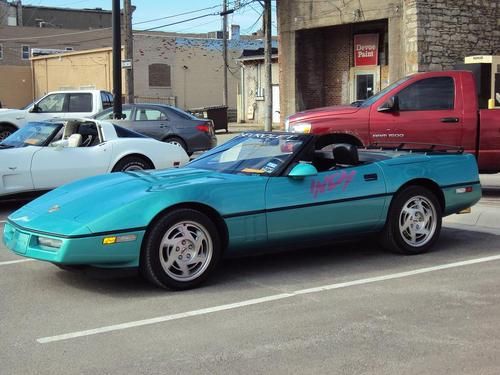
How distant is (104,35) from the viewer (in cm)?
5866

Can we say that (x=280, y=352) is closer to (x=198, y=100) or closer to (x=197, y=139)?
(x=197, y=139)

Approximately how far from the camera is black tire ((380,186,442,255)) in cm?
648

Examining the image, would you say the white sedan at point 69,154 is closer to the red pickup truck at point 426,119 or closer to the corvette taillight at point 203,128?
the red pickup truck at point 426,119

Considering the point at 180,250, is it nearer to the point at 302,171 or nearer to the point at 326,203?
the point at 302,171

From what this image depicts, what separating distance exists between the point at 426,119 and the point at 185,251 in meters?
5.89

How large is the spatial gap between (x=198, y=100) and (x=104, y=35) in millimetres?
20184

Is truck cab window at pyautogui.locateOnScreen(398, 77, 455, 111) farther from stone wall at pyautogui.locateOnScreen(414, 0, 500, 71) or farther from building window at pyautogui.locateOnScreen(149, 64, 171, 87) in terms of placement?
building window at pyautogui.locateOnScreen(149, 64, 171, 87)

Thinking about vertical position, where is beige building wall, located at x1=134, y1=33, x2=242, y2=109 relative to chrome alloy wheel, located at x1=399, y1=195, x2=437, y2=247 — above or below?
above

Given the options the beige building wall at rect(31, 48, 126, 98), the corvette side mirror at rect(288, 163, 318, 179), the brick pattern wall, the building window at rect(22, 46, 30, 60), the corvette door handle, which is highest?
the building window at rect(22, 46, 30, 60)

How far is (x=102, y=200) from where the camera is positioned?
5367 mm

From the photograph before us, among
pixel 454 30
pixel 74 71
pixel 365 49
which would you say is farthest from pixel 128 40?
pixel 74 71

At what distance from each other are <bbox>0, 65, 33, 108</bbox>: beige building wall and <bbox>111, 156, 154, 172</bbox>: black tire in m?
40.3

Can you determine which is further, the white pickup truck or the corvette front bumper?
the white pickup truck

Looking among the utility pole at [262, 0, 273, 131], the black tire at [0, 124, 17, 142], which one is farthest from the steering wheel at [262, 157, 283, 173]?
the utility pole at [262, 0, 273, 131]
